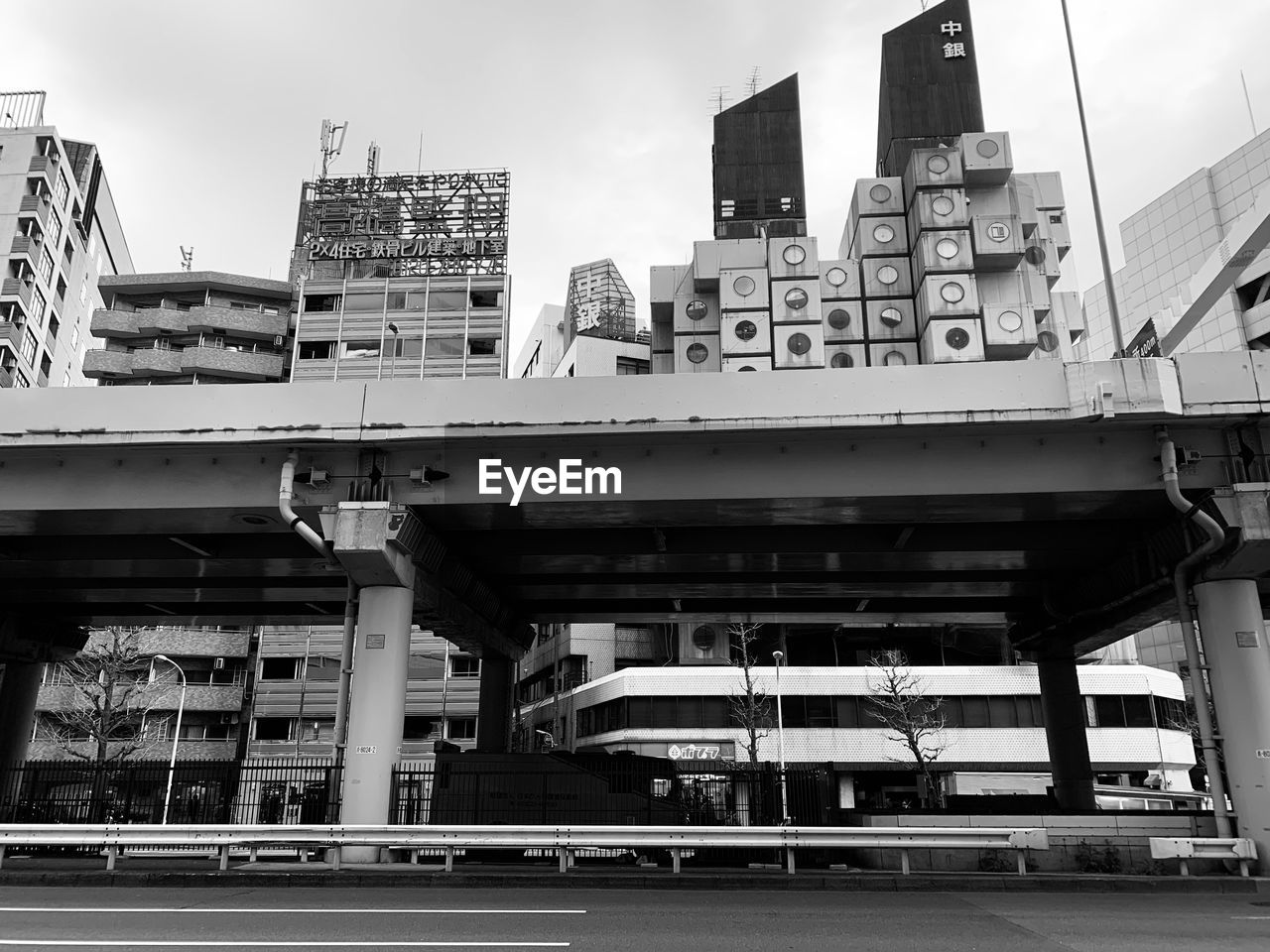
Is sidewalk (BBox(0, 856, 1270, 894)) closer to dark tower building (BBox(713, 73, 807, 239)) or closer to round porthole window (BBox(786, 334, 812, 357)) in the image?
round porthole window (BBox(786, 334, 812, 357))

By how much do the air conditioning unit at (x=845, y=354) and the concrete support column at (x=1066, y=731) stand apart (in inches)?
1656

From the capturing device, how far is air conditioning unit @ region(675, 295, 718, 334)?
244ft

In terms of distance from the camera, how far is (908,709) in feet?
181

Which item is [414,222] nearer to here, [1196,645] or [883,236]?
[883,236]

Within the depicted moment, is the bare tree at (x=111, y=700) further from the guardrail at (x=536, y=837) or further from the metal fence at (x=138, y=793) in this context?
the guardrail at (x=536, y=837)

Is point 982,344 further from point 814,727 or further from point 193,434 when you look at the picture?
point 193,434

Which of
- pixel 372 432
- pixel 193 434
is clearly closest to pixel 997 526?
pixel 372 432

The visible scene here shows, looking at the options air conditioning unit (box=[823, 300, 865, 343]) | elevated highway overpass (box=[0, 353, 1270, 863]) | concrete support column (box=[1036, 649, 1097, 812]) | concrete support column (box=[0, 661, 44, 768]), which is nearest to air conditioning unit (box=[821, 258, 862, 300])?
air conditioning unit (box=[823, 300, 865, 343])

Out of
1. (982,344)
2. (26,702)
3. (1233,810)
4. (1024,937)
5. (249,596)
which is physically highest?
(982,344)

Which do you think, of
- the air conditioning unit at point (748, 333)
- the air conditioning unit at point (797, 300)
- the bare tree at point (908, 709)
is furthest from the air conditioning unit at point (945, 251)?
the bare tree at point (908, 709)

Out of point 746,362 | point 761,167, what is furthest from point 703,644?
point 761,167

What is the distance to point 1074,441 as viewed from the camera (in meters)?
18.5

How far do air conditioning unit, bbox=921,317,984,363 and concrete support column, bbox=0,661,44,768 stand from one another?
52.7 m

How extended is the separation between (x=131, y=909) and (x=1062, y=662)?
25071 millimetres
